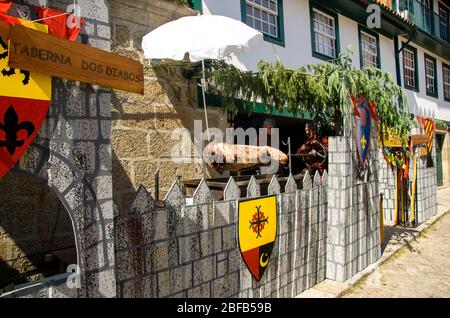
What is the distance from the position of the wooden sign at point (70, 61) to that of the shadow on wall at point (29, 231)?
1844 millimetres

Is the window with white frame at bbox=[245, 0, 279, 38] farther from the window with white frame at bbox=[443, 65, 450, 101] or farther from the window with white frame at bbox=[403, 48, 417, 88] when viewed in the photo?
the window with white frame at bbox=[443, 65, 450, 101]

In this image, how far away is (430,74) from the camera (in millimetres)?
15719

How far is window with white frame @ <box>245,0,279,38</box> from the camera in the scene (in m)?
7.45

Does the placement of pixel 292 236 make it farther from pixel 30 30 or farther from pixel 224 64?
pixel 30 30

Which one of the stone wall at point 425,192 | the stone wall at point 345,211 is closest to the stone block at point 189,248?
the stone wall at point 345,211

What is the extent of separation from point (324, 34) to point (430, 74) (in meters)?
8.98

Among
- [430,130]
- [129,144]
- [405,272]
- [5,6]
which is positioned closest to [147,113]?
[129,144]

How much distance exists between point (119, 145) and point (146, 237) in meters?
2.10

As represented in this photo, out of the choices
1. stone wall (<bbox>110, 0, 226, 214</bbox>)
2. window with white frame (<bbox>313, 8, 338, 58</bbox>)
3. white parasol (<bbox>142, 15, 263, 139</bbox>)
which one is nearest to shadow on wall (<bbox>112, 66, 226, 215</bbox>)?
stone wall (<bbox>110, 0, 226, 214</bbox>)

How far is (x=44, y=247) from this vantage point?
158 inches

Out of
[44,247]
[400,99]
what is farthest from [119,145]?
[400,99]

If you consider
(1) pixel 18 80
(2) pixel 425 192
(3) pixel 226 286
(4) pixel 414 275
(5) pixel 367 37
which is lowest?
(4) pixel 414 275

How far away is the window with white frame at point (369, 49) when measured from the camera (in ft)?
36.6

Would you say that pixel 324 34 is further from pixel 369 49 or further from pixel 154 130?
pixel 154 130
